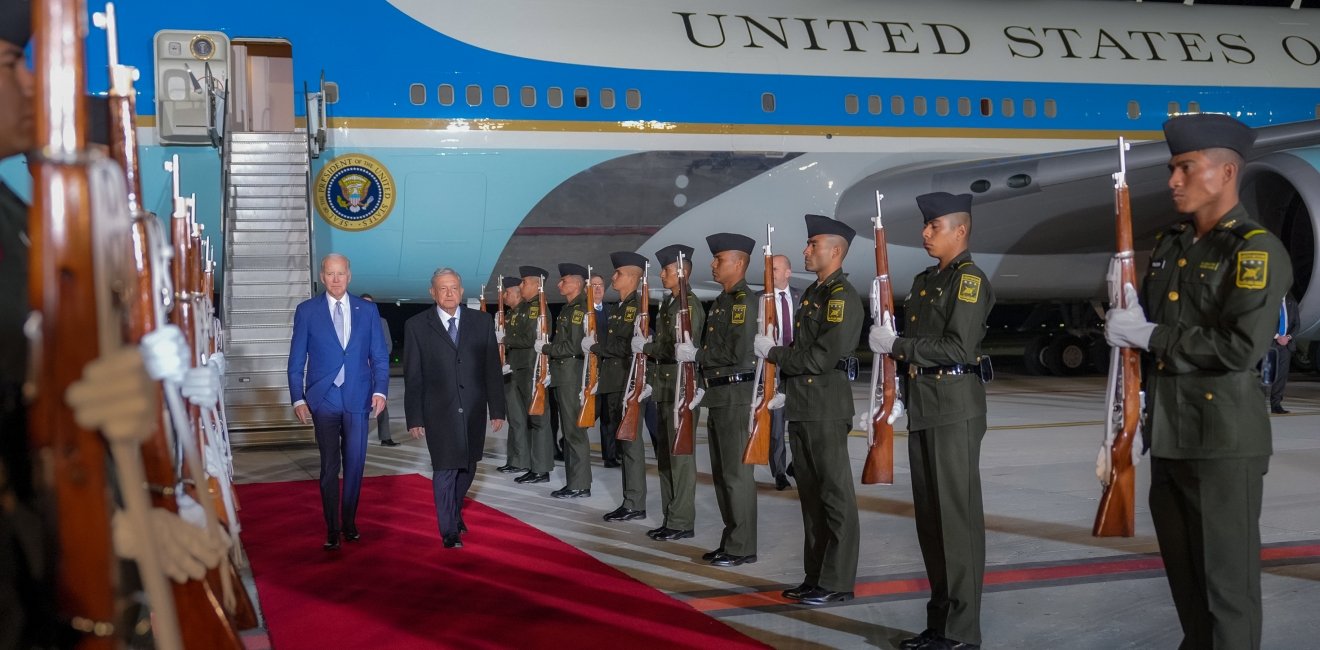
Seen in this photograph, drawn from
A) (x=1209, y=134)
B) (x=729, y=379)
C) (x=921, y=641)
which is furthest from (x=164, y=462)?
(x=729, y=379)

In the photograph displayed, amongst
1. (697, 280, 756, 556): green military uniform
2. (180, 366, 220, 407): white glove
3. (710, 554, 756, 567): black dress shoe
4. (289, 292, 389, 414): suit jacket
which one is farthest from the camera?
(289, 292, 389, 414): suit jacket

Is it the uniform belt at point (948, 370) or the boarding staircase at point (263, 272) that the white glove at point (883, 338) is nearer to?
the uniform belt at point (948, 370)

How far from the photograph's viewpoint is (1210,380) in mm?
2939

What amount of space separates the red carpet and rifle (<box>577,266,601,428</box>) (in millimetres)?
887

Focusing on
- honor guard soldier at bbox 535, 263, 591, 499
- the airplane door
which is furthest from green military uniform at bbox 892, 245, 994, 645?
the airplane door

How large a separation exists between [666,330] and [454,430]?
1263mm

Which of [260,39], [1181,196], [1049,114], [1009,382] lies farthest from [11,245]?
[1009,382]

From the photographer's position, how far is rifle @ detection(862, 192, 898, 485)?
4.18 meters

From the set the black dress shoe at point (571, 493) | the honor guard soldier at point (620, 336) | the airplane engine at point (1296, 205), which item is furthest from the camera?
the airplane engine at point (1296, 205)

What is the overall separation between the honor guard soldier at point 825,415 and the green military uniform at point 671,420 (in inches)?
41.8

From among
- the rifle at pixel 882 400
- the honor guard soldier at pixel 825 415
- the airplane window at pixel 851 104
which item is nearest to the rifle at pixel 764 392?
the honor guard soldier at pixel 825 415

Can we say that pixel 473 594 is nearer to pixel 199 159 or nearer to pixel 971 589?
pixel 971 589

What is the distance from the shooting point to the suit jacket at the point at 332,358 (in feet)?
19.4

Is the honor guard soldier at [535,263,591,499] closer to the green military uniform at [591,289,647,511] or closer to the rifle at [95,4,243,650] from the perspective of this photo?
the green military uniform at [591,289,647,511]
